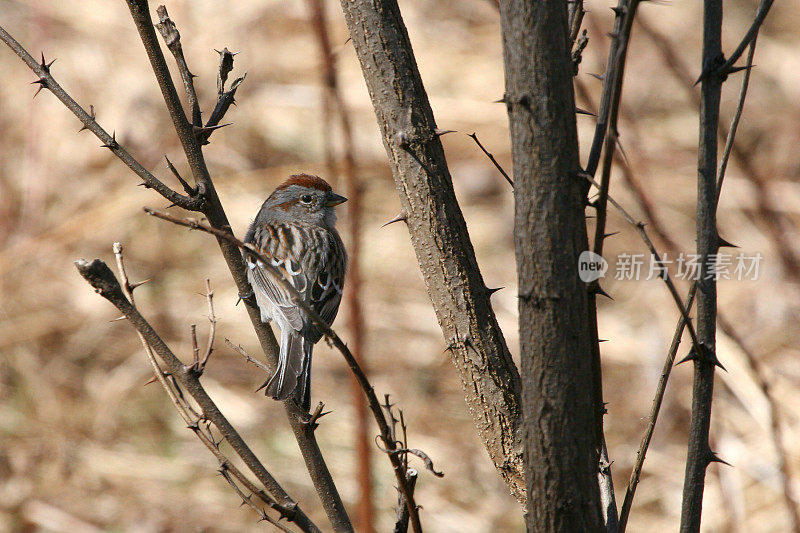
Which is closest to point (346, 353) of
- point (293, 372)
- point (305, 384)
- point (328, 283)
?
point (293, 372)

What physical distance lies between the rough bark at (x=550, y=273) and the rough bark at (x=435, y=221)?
0.87 feet

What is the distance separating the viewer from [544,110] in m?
1.28

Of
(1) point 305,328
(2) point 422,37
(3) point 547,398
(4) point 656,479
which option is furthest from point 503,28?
(2) point 422,37

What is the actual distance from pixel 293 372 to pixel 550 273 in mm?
1112

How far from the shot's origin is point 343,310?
609 cm

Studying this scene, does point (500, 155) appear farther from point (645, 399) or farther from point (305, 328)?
point (305, 328)

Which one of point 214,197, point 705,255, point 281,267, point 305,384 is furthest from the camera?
point 281,267

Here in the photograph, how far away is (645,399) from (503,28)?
179 inches

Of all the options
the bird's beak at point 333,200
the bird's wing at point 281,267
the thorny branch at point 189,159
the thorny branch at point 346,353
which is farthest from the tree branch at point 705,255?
the bird's beak at point 333,200

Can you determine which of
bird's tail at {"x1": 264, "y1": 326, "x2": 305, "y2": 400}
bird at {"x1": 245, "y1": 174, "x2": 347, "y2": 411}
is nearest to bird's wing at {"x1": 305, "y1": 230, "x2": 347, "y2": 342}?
bird at {"x1": 245, "y1": 174, "x2": 347, "y2": 411}

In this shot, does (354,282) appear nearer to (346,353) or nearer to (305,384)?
(305,384)

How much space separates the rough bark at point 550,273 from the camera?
4.17 ft

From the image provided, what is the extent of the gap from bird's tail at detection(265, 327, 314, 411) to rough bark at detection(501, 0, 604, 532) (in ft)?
2.41

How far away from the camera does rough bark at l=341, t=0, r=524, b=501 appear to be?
A: 63.6 inches
